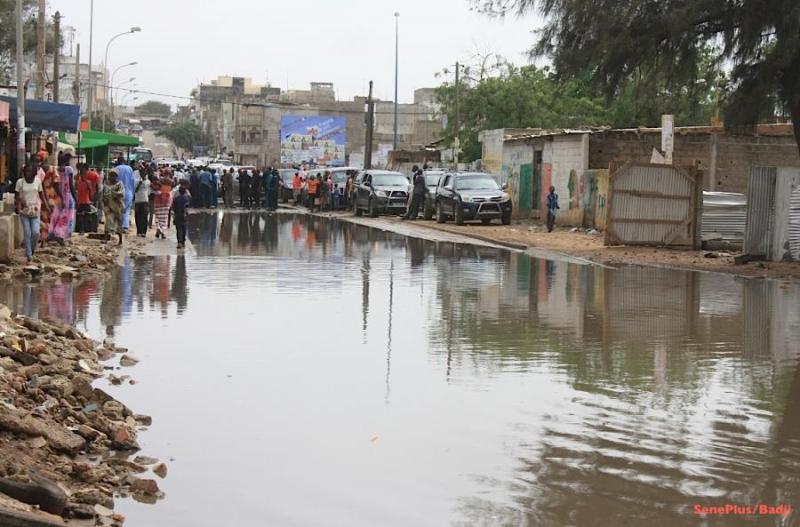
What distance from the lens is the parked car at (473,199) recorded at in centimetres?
3953

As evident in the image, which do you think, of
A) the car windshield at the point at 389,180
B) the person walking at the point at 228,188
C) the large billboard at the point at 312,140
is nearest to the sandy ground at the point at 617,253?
the car windshield at the point at 389,180

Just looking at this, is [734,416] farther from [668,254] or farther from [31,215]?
[668,254]

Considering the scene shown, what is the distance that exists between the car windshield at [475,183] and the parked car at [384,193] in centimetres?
559

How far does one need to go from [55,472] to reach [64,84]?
122m

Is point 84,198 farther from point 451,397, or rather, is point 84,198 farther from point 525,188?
point 525,188

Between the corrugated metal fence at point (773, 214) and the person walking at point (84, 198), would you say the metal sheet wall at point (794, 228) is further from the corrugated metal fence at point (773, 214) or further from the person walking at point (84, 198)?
the person walking at point (84, 198)

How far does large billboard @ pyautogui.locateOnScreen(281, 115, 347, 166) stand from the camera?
110 metres

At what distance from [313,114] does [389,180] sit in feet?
234

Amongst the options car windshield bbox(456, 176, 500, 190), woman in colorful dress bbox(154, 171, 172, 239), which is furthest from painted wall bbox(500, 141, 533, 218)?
woman in colorful dress bbox(154, 171, 172, 239)

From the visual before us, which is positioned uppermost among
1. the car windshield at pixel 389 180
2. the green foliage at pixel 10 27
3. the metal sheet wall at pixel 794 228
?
the green foliage at pixel 10 27

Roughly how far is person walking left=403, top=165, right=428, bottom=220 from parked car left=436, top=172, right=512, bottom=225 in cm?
165

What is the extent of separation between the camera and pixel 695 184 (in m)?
27.9

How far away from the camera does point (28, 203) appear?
19.1 metres

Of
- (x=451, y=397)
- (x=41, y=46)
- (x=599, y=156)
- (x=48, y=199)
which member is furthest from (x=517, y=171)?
(x=451, y=397)
